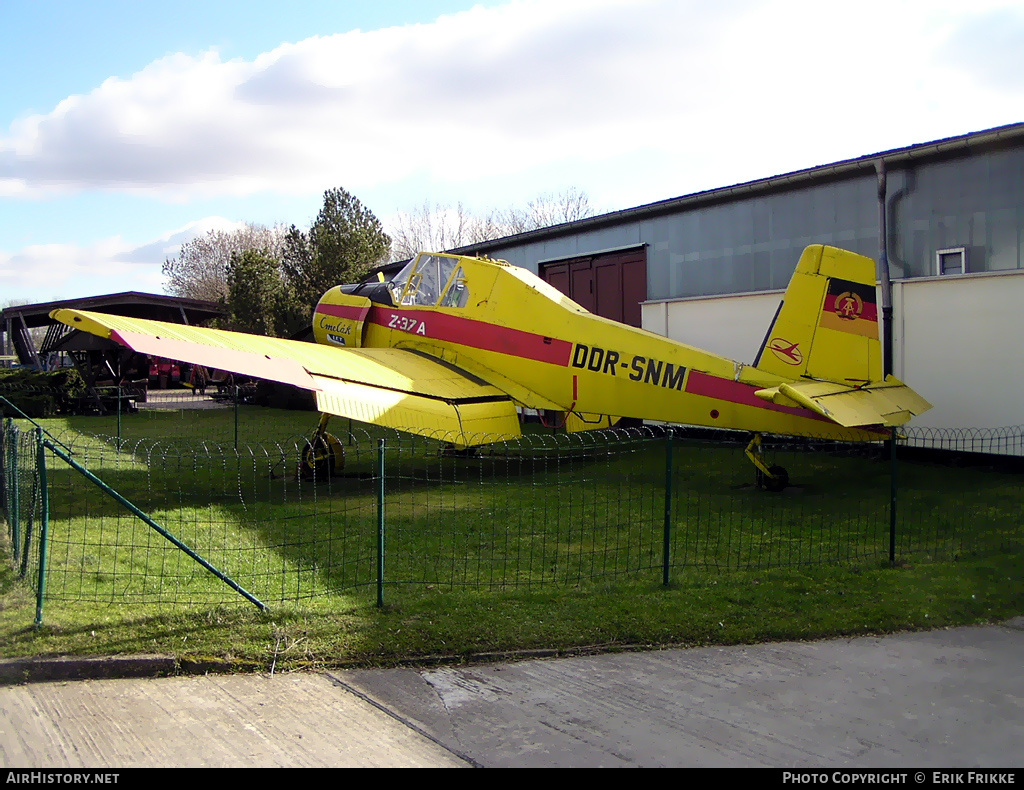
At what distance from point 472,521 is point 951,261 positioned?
9.11 meters

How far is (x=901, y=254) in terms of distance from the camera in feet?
43.7

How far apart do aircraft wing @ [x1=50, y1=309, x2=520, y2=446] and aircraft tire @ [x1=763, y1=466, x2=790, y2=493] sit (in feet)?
12.4

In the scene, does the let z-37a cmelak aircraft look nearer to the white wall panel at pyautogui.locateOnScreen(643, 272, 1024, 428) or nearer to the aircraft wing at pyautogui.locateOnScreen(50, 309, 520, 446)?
the aircraft wing at pyautogui.locateOnScreen(50, 309, 520, 446)

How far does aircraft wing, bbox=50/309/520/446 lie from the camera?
9.57 m

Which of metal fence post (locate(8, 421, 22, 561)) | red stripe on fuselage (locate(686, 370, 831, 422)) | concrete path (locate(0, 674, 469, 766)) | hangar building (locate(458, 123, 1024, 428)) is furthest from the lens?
hangar building (locate(458, 123, 1024, 428))

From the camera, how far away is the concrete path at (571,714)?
Answer: 402 cm

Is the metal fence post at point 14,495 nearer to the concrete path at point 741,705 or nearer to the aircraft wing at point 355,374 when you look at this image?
the aircraft wing at point 355,374

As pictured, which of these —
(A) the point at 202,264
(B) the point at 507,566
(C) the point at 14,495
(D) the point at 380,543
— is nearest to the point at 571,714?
(D) the point at 380,543

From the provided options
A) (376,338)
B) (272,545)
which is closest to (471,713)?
(272,545)

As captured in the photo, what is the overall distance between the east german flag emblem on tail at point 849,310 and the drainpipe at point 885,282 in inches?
123

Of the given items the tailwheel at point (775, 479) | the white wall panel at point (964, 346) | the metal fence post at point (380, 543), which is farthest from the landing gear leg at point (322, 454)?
the white wall panel at point (964, 346)

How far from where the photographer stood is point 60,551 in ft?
24.8

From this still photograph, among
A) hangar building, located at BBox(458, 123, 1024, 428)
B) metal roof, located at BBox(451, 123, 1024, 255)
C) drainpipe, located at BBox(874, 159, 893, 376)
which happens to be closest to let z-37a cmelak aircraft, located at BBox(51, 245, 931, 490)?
hangar building, located at BBox(458, 123, 1024, 428)

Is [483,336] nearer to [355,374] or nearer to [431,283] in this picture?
[431,283]
